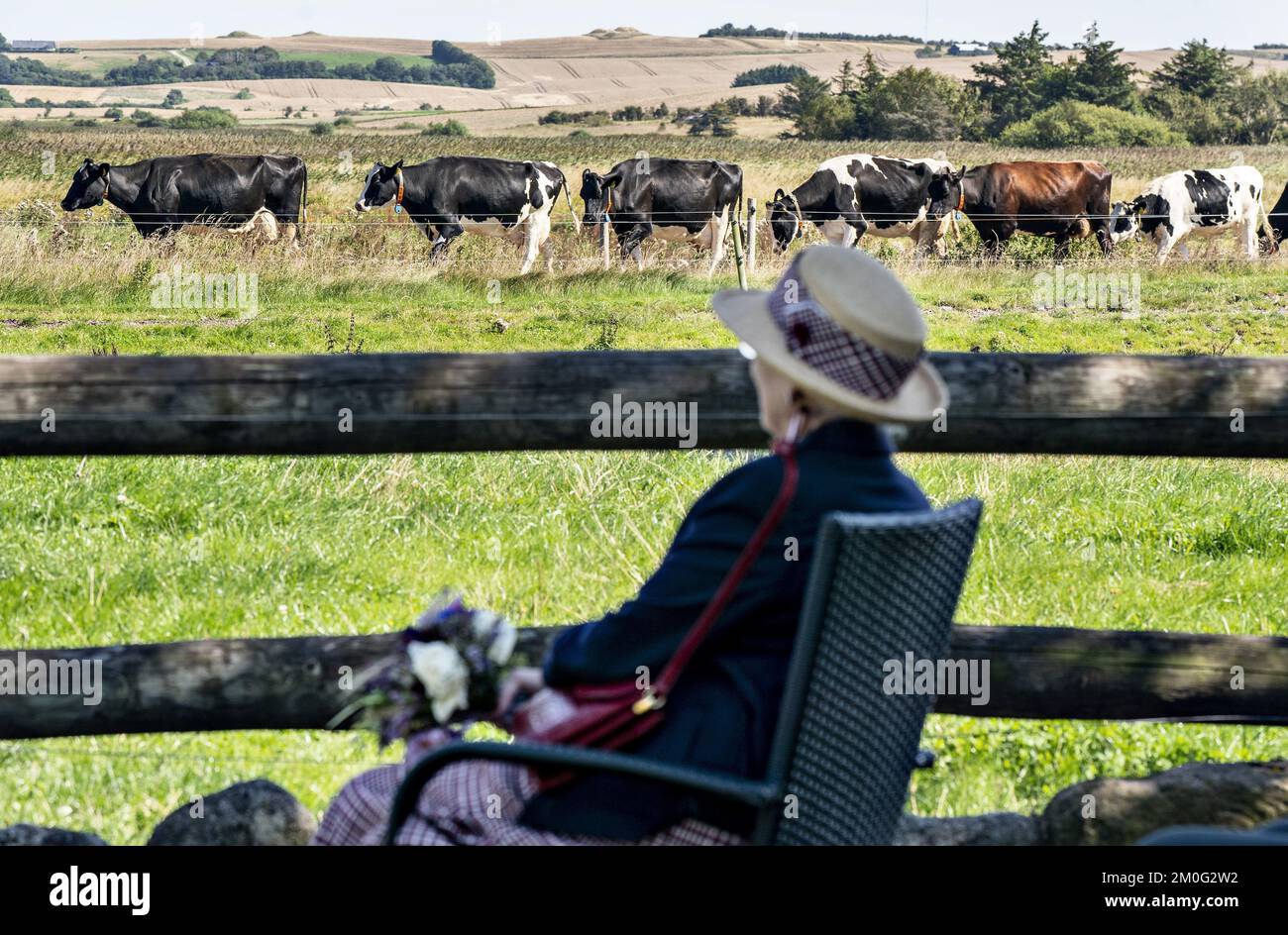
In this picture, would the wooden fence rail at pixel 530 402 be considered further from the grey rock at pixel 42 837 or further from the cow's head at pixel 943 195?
the cow's head at pixel 943 195

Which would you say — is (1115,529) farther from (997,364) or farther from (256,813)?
(256,813)


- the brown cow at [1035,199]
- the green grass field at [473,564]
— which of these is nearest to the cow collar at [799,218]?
the brown cow at [1035,199]

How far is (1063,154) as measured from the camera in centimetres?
5309

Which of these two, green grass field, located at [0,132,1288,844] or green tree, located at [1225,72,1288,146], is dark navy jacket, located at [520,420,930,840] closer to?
green grass field, located at [0,132,1288,844]

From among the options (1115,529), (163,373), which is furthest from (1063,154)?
(163,373)

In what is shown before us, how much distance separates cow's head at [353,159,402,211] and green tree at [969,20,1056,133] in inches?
2228

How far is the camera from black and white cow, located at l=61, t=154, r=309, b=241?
74.7 ft

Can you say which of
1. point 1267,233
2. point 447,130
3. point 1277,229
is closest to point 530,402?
point 1277,229

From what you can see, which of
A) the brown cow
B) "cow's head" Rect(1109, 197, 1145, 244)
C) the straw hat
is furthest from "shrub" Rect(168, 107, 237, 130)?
the straw hat

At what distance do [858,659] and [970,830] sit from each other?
4.70ft

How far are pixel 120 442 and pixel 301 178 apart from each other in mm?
22474

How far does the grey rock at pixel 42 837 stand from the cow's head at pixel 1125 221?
2221 cm

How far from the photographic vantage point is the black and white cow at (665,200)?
22.7 m
